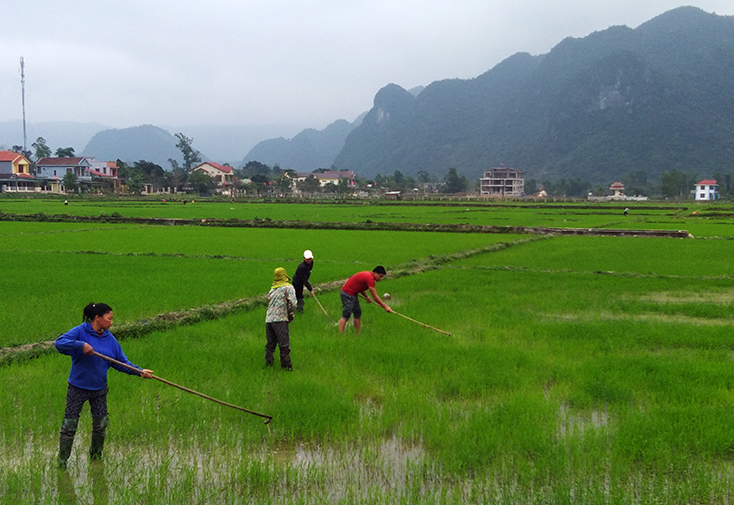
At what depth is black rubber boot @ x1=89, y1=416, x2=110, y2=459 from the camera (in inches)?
192

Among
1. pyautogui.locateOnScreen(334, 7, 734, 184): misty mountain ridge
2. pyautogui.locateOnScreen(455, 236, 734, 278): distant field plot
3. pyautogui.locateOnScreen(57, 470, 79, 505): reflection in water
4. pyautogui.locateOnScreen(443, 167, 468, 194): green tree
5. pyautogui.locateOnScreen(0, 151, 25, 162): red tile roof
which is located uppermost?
pyautogui.locateOnScreen(334, 7, 734, 184): misty mountain ridge

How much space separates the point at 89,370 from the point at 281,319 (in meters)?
2.75

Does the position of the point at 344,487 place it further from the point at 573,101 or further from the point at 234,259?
the point at 573,101

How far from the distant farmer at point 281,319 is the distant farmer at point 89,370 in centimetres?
244

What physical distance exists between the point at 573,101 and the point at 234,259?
158 m

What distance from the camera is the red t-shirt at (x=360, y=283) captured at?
8750 millimetres

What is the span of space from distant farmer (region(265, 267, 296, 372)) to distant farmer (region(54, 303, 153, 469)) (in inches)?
95.9

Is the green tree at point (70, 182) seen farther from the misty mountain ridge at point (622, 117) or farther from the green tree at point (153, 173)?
the misty mountain ridge at point (622, 117)

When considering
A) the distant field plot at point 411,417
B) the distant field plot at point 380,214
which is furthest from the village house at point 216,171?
the distant field plot at point 411,417

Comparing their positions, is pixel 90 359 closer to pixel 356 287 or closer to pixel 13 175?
pixel 356 287

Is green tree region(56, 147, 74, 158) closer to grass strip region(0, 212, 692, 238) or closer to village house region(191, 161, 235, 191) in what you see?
village house region(191, 161, 235, 191)

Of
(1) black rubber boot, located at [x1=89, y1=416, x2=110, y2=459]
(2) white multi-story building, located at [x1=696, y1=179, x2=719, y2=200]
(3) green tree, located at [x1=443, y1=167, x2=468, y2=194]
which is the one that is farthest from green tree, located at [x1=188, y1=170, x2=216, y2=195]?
(1) black rubber boot, located at [x1=89, y1=416, x2=110, y2=459]

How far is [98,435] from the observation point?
4922 mm

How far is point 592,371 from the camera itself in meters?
7.21
